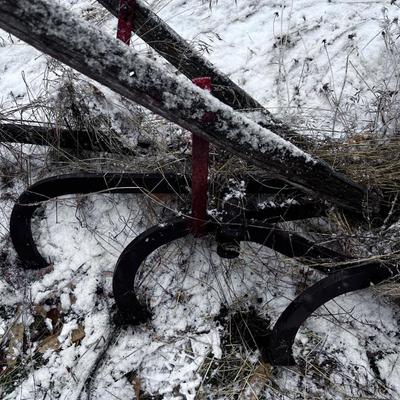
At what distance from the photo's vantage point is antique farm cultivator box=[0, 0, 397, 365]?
1.28m

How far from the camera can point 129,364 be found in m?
2.10

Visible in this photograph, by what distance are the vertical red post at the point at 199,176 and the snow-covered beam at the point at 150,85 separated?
0.18 m

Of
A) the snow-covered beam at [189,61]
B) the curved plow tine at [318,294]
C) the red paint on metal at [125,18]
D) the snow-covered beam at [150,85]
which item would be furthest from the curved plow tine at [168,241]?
the red paint on metal at [125,18]

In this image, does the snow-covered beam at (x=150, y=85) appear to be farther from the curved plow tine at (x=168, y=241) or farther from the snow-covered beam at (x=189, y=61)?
the snow-covered beam at (x=189, y=61)

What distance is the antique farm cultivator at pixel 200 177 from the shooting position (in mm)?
1281

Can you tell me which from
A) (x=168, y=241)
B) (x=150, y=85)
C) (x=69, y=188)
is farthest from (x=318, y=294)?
(x=69, y=188)

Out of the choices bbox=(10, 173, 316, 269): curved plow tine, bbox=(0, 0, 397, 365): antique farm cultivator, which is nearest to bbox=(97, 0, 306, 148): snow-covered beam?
bbox=(0, 0, 397, 365): antique farm cultivator

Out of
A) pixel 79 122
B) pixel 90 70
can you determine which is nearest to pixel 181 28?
pixel 79 122

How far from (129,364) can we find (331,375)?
0.97m

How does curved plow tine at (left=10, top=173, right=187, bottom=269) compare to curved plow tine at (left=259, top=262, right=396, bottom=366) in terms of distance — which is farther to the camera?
curved plow tine at (left=10, top=173, right=187, bottom=269)

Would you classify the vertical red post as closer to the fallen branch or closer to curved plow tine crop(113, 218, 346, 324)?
curved plow tine crop(113, 218, 346, 324)

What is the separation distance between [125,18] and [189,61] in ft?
1.38

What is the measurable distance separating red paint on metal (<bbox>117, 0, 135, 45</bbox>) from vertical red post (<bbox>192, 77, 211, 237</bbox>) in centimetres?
98

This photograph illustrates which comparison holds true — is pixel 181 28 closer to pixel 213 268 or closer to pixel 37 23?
pixel 213 268
